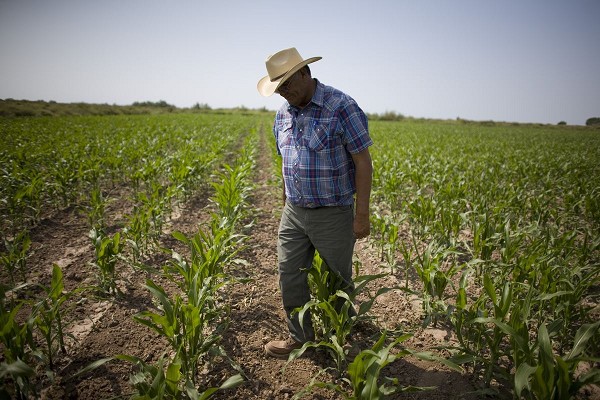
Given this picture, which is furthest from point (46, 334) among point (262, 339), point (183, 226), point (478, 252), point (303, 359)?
point (478, 252)

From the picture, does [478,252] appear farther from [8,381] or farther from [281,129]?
[8,381]

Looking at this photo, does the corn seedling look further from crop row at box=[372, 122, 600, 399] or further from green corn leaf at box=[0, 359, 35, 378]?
crop row at box=[372, 122, 600, 399]

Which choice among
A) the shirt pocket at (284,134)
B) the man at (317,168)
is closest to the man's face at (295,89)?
the man at (317,168)

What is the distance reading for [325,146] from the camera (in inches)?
74.7

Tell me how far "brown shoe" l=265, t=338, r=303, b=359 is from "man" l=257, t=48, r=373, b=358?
10 centimetres

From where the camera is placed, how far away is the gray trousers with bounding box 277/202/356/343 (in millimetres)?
2031

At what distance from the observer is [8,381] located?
1.95m

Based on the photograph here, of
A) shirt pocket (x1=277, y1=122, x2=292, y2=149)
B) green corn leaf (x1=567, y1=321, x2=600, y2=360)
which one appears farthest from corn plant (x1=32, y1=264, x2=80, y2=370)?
green corn leaf (x1=567, y1=321, x2=600, y2=360)

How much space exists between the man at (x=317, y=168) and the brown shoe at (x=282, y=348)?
0.10m

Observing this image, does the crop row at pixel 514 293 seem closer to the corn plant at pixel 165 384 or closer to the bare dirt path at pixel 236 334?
the bare dirt path at pixel 236 334

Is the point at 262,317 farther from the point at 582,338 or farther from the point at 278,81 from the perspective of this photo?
the point at 582,338

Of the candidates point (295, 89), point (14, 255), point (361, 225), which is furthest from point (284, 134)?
point (14, 255)

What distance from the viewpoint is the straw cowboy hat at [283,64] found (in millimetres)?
1866

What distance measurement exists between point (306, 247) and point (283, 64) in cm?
127
